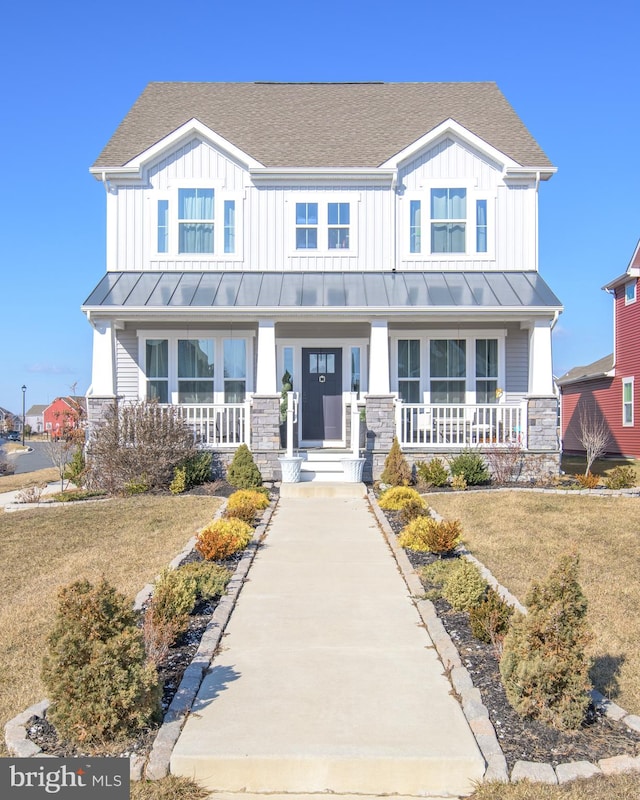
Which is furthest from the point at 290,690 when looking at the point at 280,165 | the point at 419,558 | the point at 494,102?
the point at 494,102

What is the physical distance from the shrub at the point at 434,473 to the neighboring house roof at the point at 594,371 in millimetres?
16087

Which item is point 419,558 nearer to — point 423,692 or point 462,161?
point 423,692

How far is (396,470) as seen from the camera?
44.7 ft

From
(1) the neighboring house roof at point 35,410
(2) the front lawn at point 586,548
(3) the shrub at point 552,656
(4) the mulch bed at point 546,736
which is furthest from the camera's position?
(1) the neighboring house roof at point 35,410

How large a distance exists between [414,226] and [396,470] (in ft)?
19.8

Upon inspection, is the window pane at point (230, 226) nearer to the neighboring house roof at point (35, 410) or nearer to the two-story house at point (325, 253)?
the two-story house at point (325, 253)

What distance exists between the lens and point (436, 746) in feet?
13.6

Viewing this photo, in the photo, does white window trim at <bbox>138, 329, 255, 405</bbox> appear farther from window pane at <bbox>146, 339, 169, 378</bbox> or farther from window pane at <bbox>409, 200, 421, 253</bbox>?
window pane at <bbox>409, 200, 421, 253</bbox>

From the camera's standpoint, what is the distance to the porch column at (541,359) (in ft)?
47.9

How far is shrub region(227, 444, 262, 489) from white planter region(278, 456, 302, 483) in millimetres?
504

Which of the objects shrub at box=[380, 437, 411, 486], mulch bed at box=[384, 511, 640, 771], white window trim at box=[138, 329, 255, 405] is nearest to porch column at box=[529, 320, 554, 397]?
shrub at box=[380, 437, 411, 486]

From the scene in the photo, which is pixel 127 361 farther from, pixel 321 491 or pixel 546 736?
pixel 546 736

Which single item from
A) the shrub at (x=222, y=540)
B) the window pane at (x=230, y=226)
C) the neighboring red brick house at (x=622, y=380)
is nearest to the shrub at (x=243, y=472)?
the shrub at (x=222, y=540)

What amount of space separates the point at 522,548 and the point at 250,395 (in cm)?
717
